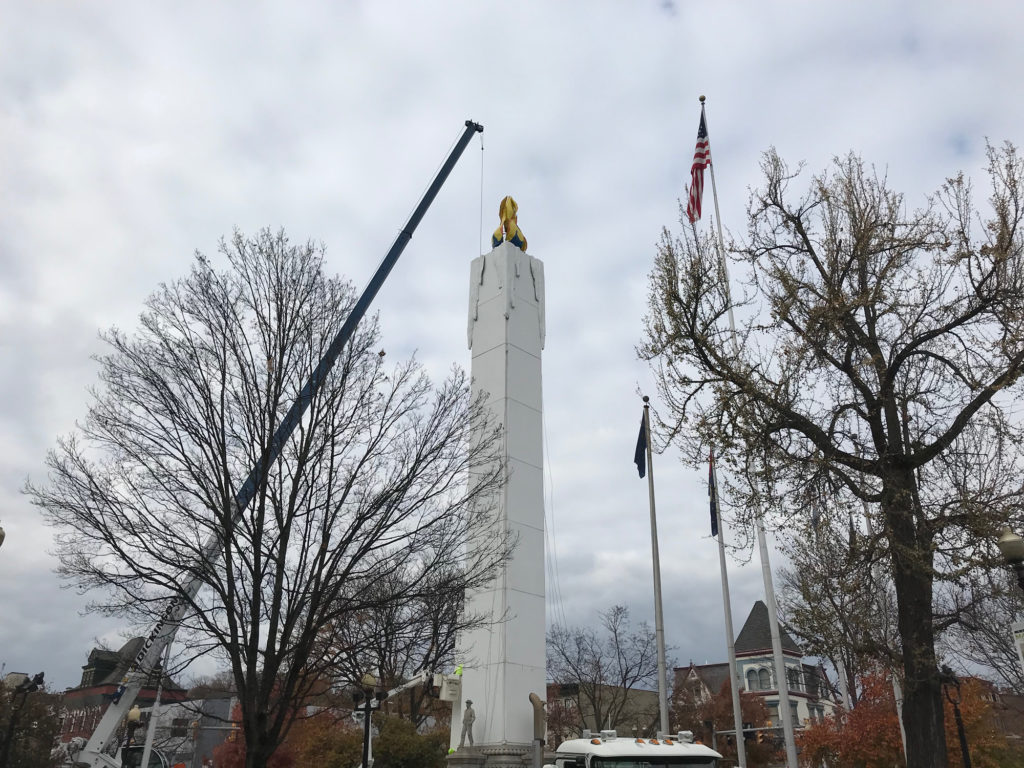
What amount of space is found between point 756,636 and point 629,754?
62.7 m

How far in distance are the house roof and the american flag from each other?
52.1 m

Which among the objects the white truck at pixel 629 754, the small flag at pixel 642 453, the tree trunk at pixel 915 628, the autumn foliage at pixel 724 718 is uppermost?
the small flag at pixel 642 453

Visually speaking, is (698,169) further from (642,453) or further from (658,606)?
(658,606)

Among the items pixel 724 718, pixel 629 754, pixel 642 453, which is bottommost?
pixel 724 718

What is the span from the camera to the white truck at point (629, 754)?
10914 millimetres

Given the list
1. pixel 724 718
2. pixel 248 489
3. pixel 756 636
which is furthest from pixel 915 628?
pixel 756 636

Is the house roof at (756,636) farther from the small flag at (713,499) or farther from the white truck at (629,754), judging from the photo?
the white truck at (629,754)

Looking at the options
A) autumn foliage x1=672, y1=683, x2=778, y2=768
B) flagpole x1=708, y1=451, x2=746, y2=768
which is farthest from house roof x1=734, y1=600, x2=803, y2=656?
flagpole x1=708, y1=451, x2=746, y2=768

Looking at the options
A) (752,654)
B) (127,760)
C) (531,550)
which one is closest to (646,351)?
(531,550)

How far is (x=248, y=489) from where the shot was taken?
12242 mm

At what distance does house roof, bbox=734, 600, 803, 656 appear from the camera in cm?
6575

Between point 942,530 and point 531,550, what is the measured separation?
12.5 meters

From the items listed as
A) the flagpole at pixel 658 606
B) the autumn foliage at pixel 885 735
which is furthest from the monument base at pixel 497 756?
the autumn foliage at pixel 885 735

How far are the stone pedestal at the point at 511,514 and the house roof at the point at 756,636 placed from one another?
50.2 m
